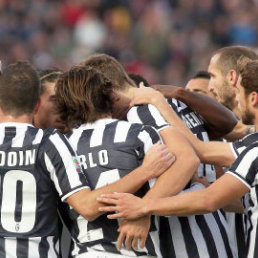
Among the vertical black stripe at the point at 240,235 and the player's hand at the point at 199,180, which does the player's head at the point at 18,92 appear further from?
the vertical black stripe at the point at 240,235

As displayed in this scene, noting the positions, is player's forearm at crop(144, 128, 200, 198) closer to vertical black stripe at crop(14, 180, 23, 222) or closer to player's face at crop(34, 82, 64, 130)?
vertical black stripe at crop(14, 180, 23, 222)

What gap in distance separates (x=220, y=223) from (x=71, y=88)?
1.37m

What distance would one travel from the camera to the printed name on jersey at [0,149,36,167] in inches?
185

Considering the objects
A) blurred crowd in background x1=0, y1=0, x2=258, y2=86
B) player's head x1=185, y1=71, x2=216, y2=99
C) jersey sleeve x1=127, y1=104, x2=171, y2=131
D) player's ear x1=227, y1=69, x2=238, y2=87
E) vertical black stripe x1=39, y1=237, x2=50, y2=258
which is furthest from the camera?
blurred crowd in background x1=0, y1=0, x2=258, y2=86

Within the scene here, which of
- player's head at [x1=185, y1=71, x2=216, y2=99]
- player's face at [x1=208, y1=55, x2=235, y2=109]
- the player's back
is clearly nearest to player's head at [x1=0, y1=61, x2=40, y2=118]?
the player's back

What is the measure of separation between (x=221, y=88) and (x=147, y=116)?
1.56 metres

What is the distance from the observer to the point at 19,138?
4.77 metres

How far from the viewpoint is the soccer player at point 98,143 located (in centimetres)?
476

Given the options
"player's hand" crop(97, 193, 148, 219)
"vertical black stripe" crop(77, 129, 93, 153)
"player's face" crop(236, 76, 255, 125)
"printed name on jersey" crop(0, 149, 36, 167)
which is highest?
"player's face" crop(236, 76, 255, 125)

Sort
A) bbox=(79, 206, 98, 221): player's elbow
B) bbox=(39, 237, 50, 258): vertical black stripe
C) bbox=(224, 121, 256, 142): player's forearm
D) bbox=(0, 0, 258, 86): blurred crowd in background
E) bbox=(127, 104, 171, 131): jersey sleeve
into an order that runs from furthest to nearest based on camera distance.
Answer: bbox=(0, 0, 258, 86): blurred crowd in background
bbox=(224, 121, 256, 142): player's forearm
bbox=(127, 104, 171, 131): jersey sleeve
bbox=(39, 237, 50, 258): vertical black stripe
bbox=(79, 206, 98, 221): player's elbow

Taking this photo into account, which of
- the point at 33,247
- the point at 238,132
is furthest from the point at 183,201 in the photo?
the point at 238,132

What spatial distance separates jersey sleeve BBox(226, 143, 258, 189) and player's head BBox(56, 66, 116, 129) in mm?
925

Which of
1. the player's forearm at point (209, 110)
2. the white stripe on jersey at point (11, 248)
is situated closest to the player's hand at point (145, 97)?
the player's forearm at point (209, 110)

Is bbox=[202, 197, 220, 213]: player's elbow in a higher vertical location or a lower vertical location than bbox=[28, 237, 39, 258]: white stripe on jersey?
higher
